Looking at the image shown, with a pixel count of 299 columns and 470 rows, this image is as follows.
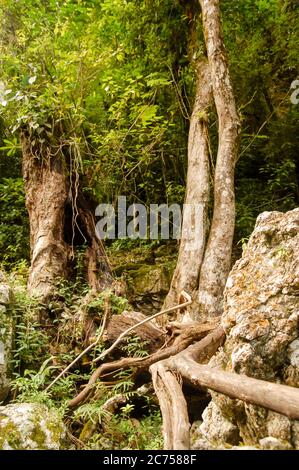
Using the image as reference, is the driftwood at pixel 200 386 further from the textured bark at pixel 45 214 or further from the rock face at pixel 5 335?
the textured bark at pixel 45 214

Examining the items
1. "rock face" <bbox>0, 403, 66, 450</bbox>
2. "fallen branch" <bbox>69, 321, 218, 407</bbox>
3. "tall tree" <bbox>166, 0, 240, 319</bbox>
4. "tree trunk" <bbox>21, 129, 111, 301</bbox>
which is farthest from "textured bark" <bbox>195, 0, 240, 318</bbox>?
"rock face" <bbox>0, 403, 66, 450</bbox>

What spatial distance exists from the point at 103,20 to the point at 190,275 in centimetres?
562

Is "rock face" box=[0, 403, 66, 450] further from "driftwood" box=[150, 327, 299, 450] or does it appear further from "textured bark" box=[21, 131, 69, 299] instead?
"textured bark" box=[21, 131, 69, 299]

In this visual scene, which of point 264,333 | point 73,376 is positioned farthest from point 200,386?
point 73,376

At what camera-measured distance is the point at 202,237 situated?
5.65 meters

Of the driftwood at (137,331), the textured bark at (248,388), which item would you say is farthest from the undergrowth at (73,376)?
the textured bark at (248,388)

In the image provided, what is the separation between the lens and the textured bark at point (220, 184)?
16.6 feet

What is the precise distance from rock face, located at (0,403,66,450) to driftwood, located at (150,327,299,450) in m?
0.86

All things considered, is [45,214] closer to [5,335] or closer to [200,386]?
[5,335]

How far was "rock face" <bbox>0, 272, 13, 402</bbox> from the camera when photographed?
3.68 meters

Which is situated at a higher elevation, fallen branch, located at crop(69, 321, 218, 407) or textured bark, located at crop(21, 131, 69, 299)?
textured bark, located at crop(21, 131, 69, 299)

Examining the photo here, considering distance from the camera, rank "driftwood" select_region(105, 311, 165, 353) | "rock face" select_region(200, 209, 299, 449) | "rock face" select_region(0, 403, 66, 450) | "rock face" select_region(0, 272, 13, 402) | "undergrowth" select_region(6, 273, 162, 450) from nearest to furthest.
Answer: "rock face" select_region(200, 209, 299, 449) < "rock face" select_region(0, 403, 66, 450) < "undergrowth" select_region(6, 273, 162, 450) < "rock face" select_region(0, 272, 13, 402) < "driftwood" select_region(105, 311, 165, 353)

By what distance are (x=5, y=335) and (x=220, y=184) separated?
331 cm
